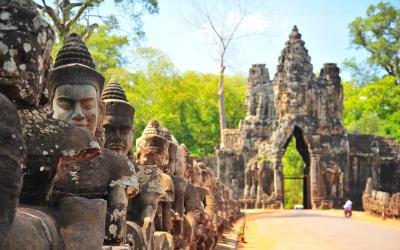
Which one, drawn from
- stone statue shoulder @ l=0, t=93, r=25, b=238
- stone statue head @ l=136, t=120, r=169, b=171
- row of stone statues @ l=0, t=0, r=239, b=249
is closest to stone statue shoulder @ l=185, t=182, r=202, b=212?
stone statue head @ l=136, t=120, r=169, b=171

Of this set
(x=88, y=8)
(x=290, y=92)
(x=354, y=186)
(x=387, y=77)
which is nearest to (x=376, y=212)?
(x=354, y=186)

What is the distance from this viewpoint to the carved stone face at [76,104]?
335cm

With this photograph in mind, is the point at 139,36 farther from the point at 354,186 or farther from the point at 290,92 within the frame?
the point at 354,186

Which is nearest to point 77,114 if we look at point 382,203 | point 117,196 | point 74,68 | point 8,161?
point 74,68

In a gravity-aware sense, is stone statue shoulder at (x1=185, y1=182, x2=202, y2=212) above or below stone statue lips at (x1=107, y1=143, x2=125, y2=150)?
below

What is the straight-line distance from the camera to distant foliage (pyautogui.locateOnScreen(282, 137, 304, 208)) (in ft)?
156

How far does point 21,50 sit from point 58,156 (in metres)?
0.41

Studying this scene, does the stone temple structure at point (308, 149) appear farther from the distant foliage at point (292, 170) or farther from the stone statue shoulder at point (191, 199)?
the stone statue shoulder at point (191, 199)

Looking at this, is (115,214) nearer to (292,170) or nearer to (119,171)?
(119,171)

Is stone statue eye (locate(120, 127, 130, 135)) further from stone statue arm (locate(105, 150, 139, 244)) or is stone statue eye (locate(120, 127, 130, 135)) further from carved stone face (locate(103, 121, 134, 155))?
stone statue arm (locate(105, 150, 139, 244))

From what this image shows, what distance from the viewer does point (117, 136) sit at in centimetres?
458

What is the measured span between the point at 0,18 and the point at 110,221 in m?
1.52

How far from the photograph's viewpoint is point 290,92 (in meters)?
31.7

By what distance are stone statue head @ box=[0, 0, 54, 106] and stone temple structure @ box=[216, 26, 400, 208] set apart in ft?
94.4
